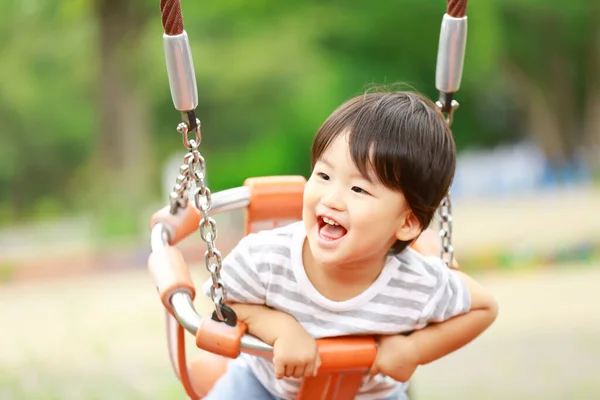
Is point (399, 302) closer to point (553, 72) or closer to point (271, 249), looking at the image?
point (271, 249)

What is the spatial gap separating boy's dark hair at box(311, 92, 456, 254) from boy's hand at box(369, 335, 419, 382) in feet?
0.64

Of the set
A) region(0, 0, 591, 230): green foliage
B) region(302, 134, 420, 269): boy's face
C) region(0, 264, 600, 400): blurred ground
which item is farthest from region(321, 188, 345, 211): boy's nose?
region(0, 0, 591, 230): green foliage

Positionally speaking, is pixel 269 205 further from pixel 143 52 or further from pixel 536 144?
pixel 536 144

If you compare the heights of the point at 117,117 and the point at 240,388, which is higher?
the point at 240,388

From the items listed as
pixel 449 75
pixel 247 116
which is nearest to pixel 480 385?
pixel 449 75

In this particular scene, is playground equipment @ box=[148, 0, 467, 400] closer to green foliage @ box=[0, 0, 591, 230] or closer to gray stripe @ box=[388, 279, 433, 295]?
gray stripe @ box=[388, 279, 433, 295]

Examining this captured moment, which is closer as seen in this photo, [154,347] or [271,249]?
[271,249]

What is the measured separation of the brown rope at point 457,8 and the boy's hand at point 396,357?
61 centimetres

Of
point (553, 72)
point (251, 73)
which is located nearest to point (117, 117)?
point (251, 73)

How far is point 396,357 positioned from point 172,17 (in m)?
0.63

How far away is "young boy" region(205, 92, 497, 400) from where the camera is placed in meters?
1.36

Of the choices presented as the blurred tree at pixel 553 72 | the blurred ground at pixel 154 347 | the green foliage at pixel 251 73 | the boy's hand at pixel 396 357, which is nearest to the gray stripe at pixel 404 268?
the boy's hand at pixel 396 357

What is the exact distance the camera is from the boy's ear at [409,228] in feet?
4.71

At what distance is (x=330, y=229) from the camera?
138 cm
